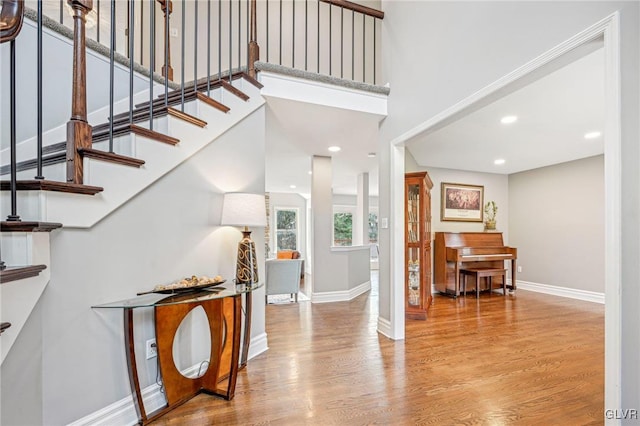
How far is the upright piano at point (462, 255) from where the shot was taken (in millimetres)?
4887

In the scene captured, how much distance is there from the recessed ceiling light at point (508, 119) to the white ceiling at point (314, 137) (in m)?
1.32

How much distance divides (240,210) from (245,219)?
2.9 inches

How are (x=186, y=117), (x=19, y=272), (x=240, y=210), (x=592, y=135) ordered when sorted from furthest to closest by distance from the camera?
(x=592, y=135)
(x=240, y=210)
(x=186, y=117)
(x=19, y=272)

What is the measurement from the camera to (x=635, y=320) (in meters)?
1.17

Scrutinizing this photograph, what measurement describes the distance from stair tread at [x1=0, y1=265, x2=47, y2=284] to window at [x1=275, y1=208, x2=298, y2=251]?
7981 millimetres

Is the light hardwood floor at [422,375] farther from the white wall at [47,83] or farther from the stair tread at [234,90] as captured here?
the stair tread at [234,90]

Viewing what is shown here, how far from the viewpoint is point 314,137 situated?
373 centimetres

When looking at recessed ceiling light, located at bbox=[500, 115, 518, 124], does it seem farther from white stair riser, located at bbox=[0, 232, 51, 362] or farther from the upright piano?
white stair riser, located at bbox=[0, 232, 51, 362]

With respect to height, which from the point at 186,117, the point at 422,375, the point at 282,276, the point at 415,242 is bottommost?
the point at 422,375

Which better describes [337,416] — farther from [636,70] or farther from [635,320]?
[636,70]

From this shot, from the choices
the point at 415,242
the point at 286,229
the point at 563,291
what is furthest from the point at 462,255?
the point at 286,229

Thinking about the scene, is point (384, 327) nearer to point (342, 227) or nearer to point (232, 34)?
point (232, 34)

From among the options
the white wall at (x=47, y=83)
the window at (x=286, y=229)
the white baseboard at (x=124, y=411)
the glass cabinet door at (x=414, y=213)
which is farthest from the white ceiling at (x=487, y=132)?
the window at (x=286, y=229)

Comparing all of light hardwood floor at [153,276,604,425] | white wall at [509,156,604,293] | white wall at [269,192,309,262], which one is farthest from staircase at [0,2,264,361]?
white wall at [269,192,309,262]
